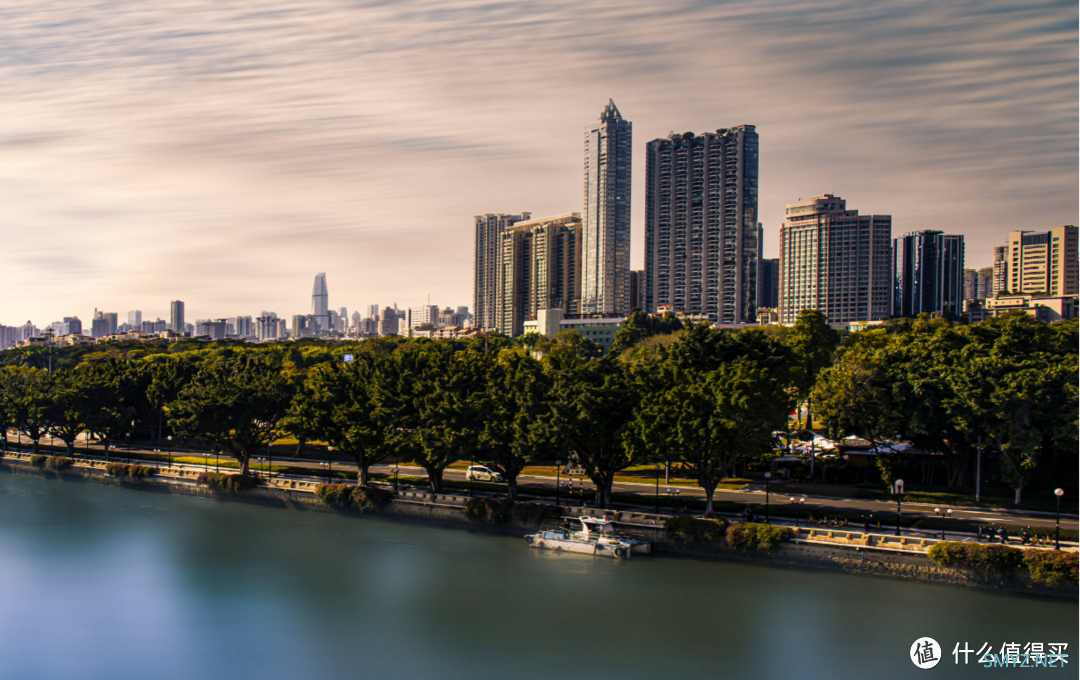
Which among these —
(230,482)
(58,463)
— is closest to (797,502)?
(230,482)

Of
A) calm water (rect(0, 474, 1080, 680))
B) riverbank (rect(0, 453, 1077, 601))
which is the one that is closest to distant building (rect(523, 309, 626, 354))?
riverbank (rect(0, 453, 1077, 601))

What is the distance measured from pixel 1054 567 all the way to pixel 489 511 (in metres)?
23.7

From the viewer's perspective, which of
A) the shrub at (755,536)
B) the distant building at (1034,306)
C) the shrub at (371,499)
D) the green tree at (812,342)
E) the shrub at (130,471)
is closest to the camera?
the shrub at (755,536)

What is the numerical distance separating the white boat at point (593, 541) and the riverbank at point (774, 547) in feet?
2.62

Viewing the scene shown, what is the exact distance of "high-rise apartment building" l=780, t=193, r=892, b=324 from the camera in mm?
183625

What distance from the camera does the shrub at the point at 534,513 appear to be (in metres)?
40.4

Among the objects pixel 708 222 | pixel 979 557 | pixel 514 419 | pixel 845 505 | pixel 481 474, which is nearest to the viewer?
pixel 979 557

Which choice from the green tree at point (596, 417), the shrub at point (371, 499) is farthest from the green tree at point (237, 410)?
the green tree at point (596, 417)

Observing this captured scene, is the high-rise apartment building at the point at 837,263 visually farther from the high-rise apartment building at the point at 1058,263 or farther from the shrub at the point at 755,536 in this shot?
the shrub at the point at 755,536

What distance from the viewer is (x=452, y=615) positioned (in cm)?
3023

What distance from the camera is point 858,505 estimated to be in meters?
40.5

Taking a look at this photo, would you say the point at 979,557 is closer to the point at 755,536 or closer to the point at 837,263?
the point at 755,536

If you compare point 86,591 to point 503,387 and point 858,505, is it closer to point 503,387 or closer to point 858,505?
point 503,387

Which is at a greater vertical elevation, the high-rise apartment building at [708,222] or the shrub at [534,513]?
the high-rise apartment building at [708,222]
